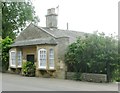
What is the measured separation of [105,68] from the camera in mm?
22094

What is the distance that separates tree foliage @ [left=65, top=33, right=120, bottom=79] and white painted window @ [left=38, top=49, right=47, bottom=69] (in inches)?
126

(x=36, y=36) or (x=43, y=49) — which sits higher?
(x=36, y=36)

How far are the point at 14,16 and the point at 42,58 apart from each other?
1881 cm

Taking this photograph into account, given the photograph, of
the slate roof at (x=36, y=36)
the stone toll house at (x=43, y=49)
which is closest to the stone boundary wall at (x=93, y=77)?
the stone toll house at (x=43, y=49)

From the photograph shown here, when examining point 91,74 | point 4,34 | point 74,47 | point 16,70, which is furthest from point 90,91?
point 4,34

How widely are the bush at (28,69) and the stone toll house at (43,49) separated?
1.30ft

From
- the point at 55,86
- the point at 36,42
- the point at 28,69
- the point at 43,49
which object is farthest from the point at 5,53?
the point at 55,86

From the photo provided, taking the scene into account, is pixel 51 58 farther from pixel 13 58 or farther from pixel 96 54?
pixel 13 58

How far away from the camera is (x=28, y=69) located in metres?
26.7

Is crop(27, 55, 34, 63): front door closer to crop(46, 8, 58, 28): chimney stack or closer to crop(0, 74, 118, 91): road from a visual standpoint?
crop(46, 8, 58, 28): chimney stack

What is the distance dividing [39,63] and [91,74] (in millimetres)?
6142

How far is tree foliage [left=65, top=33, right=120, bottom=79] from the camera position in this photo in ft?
70.8

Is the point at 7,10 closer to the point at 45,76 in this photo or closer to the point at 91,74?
the point at 45,76

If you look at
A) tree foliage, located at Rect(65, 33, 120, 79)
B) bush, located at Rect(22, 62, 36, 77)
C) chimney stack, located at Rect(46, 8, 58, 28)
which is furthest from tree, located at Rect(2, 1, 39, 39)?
tree foliage, located at Rect(65, 33, 120, 79)
